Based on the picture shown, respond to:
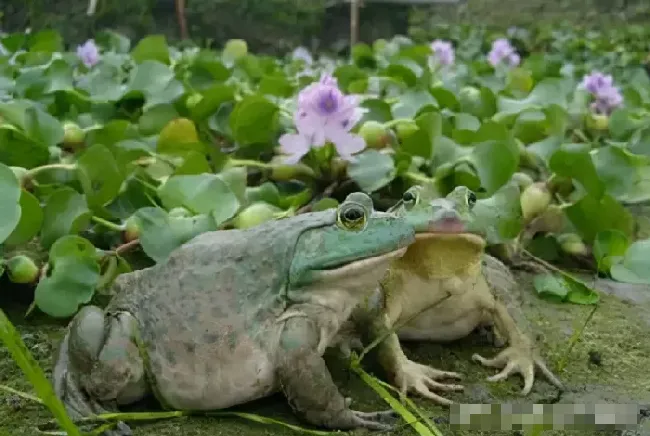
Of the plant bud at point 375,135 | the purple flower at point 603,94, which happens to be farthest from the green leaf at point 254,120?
the purple flower at point 603,94

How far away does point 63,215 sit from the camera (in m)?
1.62

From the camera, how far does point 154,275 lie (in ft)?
4.17

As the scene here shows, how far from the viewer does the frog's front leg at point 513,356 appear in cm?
140

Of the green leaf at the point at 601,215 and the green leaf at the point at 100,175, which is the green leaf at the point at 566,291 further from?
the green leaf at the point at 100,175

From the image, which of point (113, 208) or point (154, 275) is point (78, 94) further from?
point (154, 275)

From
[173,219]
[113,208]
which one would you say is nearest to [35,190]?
[113,208]

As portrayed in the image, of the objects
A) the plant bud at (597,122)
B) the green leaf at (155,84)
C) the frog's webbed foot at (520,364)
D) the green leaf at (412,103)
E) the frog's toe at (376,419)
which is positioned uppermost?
the green leaf at (155,84)

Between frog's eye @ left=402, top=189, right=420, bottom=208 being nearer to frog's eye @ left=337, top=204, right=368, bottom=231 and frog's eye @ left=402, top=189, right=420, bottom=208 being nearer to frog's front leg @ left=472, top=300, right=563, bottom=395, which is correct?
frog's eye @ left=337, top=204, right=368, bottom=231

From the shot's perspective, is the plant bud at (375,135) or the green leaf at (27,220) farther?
the plant bud at (375,135)

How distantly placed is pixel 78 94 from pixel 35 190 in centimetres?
84

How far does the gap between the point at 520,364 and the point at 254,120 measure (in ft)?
3.62

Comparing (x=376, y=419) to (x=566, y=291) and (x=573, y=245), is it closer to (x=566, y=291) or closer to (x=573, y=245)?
(x=566, y=291)

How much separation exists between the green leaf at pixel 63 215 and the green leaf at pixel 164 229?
0.40 feet

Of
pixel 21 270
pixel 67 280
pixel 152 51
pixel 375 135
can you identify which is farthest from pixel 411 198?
pixel 152 51
